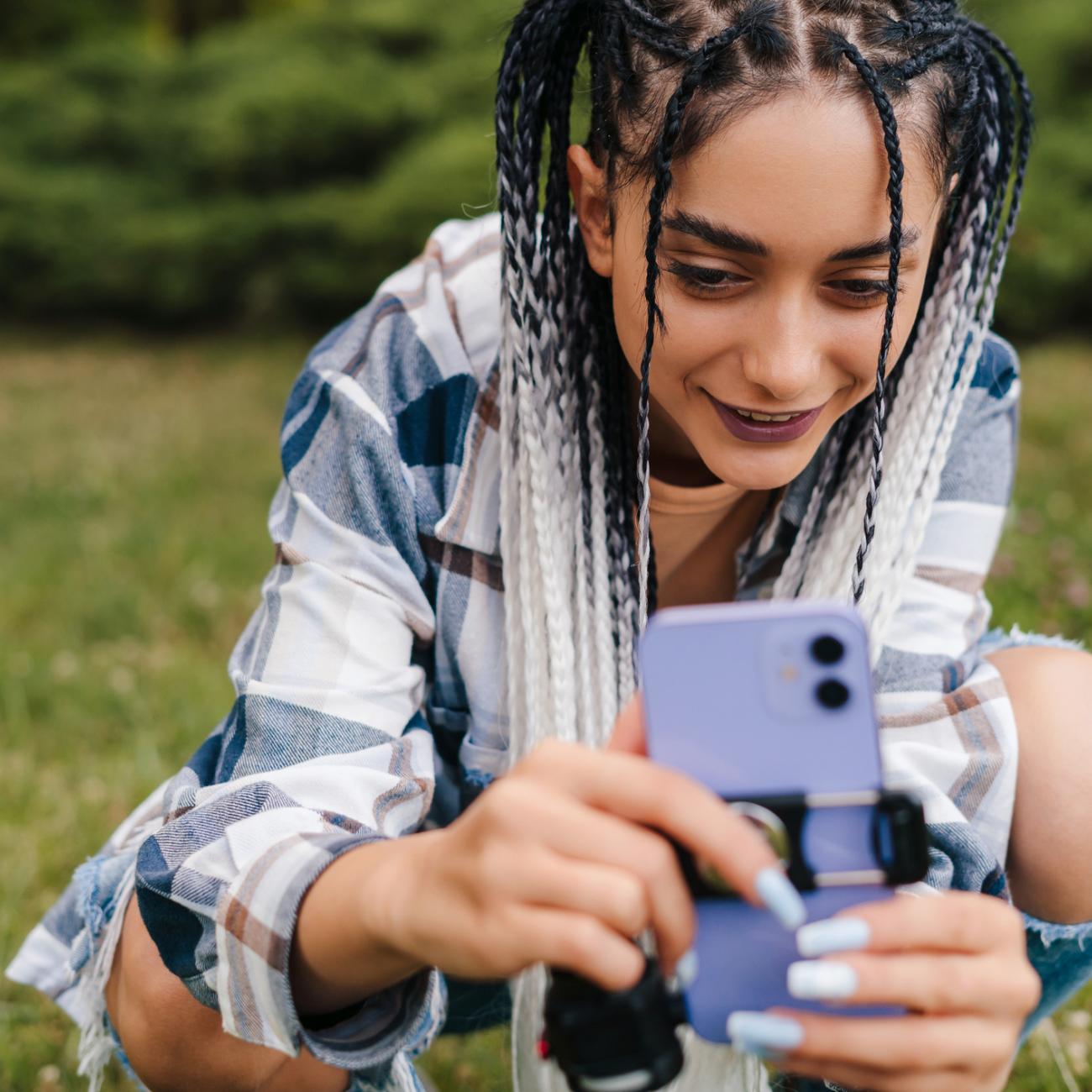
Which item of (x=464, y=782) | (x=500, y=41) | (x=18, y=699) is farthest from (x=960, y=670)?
(x=18, y=699)

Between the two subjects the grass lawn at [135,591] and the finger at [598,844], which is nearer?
the finger at [598,844]

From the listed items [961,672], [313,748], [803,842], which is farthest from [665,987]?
[961,672]

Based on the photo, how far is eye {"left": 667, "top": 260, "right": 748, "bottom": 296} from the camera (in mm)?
1168

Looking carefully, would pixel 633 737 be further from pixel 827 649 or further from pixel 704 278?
pixel 704 278

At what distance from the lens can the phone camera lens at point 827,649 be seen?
0.81 metres

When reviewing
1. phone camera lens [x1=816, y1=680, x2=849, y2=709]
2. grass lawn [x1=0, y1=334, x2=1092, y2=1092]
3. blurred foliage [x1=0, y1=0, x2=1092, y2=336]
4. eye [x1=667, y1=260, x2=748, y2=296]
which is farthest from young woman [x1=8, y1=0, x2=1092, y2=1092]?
blurred foliage [x1=0, y1=0, x2=1092, y2=336]

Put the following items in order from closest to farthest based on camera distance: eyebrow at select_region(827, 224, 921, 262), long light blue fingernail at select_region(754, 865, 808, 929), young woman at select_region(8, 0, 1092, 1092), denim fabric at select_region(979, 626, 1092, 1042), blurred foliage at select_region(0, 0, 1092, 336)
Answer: long light blue fingernail at select_region(754, 865, 808, 929) → young woman at select_region(8, 0, 1092, 1092) → eyebrow at select_region(827, 224, 921, 262) → denim fabric at select_region(979, 626, 1092, 1042) → blurred foliage at select_region(0, 0, 1092, 336)

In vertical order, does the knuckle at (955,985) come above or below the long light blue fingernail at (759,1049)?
above

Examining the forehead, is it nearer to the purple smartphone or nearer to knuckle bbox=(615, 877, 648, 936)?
the purple smartphone

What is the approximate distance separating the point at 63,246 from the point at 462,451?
581 centimetres

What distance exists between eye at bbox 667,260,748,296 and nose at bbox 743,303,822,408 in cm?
4

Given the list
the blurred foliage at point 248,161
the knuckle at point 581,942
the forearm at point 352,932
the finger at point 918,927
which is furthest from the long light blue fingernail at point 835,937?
the blurred foliage at point 248,161

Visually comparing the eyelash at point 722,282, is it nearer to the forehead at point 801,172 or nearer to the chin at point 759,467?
the forehead at point 801,172

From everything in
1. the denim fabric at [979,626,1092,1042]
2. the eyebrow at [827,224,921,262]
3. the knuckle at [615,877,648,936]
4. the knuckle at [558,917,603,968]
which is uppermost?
the eyebrow at [827,224,921,262]
